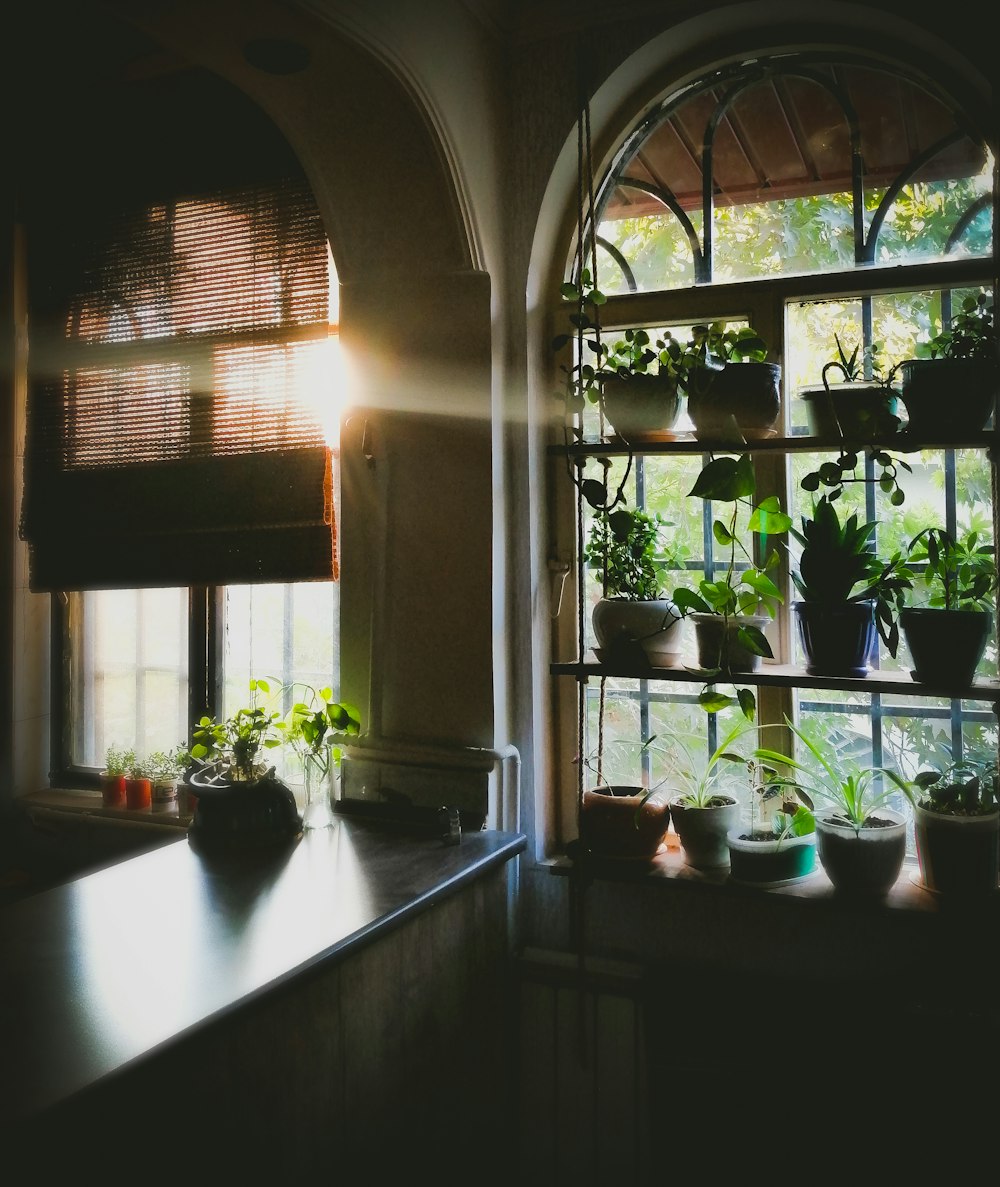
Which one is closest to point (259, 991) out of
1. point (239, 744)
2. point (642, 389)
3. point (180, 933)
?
point (180, 933)

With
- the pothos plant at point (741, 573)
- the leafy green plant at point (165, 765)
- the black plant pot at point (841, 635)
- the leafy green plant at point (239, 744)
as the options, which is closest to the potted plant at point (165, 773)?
the leafy green plant at point (165, 765)

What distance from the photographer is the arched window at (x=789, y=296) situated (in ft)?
6.89

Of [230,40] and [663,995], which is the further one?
[663,995]

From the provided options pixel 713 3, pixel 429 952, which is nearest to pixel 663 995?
pixel 429 952

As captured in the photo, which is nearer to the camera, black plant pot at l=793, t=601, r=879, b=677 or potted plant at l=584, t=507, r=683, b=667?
black plant pot at l=793, t=601, r=879, b=677

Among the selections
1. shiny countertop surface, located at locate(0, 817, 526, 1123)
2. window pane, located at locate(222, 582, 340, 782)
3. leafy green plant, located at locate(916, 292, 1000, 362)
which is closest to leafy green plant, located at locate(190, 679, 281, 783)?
shiny countertop surface, located at locate(0, 817, 526, 1123)

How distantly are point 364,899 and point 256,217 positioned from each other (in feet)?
6.46

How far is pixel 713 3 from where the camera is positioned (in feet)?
6.89

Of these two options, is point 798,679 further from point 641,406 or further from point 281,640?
point 281,640

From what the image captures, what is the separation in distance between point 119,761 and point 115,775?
0.16ft

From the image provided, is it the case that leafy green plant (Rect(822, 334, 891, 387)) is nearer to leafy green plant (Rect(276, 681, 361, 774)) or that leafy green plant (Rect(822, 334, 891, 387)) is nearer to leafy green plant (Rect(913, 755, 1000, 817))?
leafy green plant (Rect(913, 755, 1000, 817))

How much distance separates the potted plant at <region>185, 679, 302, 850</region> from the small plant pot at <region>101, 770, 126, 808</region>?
0.91 m

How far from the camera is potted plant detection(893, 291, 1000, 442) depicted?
6.33 ft

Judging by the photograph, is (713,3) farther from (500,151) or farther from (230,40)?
(230,40)
